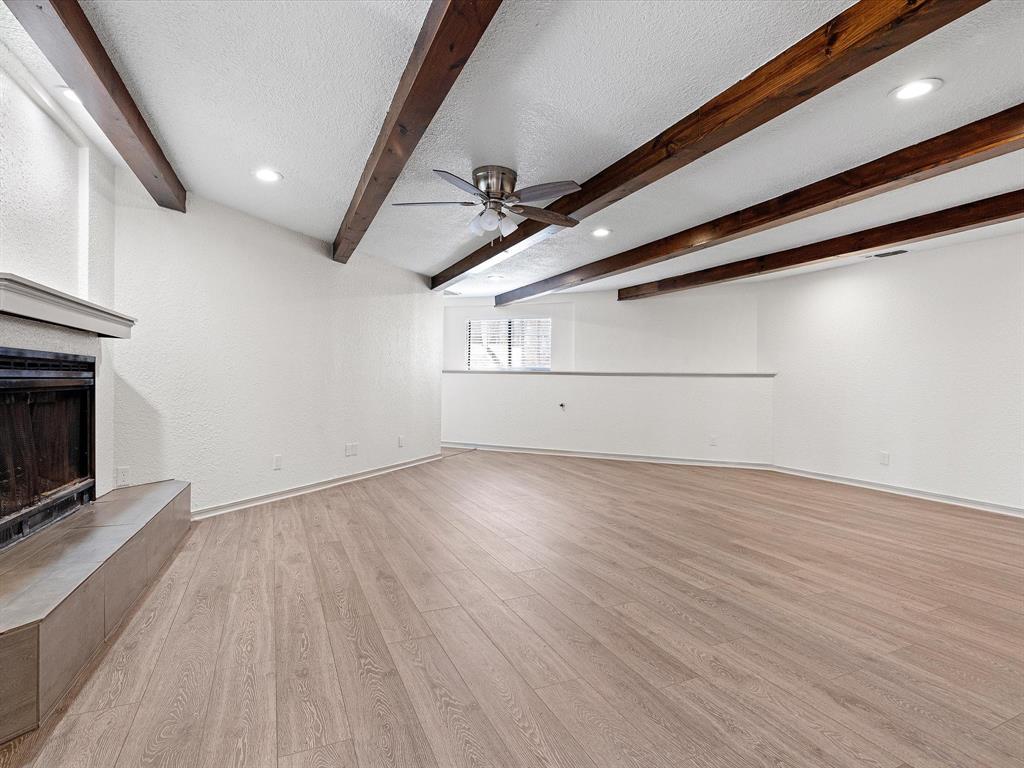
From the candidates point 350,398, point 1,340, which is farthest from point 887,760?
point 350,398

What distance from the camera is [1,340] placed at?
6.57ft

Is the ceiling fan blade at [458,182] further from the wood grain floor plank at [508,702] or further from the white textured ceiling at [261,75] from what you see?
the wood grain floor plank at [508,702]

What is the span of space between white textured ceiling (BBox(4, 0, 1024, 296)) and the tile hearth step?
81.9 inches

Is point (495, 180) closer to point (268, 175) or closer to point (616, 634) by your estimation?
point (268, 175)

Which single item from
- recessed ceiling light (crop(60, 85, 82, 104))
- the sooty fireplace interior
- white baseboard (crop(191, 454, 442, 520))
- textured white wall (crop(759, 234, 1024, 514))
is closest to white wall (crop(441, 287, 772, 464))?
textured white wall (crop(759, 234, 1024, 514))

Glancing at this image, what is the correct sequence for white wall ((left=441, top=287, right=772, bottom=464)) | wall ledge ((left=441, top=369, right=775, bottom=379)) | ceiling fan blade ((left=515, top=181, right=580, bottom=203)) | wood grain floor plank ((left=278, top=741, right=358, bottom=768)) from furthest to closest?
1. white wall ((left=441, top=287, right=772, bottom=464))
2. wall ledge ((left=441, top=369, right=775, bottom=379))
3. ceiling fan blade ((left=515, top=181, right=580, bottom=203))
4. wood grain floor plank ((left=278, top=741, right=358, bottom=768))

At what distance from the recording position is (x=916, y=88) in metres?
2.23

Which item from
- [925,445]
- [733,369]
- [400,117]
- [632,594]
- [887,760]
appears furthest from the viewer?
[733,369]

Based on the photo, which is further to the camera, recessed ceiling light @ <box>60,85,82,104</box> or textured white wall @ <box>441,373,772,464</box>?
textured white wall @ <box>441,373,772,464</box>

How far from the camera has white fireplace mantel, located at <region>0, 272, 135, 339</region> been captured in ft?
5.82

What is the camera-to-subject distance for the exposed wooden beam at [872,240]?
11.4ft

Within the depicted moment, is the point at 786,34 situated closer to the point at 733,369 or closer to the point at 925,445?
the point at 925,445

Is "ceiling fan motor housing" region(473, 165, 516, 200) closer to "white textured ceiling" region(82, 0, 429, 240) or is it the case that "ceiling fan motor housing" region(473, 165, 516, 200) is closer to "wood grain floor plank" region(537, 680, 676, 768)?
"white textured ceiling" region(82, 0, 429, 240)

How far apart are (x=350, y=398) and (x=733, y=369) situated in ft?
16.0
